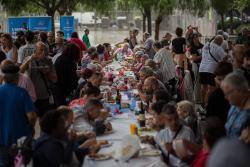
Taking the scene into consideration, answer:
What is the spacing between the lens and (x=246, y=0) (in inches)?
873

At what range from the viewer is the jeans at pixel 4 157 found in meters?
6.08

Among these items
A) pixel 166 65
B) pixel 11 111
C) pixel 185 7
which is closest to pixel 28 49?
pixel 166 65

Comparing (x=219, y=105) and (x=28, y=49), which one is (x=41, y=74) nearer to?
(x=28, y=49)

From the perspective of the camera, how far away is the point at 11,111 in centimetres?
616

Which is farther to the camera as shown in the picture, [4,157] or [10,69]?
[10,69]

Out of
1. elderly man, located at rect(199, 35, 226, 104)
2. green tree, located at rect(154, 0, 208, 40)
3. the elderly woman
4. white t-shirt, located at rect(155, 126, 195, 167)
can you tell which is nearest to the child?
white t-shirt, located at rect(155, 126, 195, 167)

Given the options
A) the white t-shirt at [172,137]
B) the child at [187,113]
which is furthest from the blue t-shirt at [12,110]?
the child at [187,113]

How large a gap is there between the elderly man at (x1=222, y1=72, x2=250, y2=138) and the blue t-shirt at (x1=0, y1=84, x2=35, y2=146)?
2395mm

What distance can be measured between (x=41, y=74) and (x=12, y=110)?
256 centimetres

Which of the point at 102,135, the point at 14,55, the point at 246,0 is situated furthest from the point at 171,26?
the point at 102,135

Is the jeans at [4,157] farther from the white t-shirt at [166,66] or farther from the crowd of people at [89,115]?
the white t-shirt at [166,66]

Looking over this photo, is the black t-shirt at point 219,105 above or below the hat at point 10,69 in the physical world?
below

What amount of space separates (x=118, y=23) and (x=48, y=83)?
137ft

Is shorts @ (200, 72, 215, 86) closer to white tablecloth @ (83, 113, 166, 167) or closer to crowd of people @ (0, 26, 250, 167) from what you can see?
crowd of people @ (0, 26, 250, 167)
